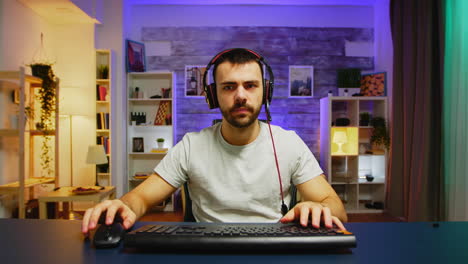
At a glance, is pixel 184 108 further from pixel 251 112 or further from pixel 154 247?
pixel 154 247

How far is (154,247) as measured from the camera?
1.77ft

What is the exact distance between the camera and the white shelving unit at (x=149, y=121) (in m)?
4.36

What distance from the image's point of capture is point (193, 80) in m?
4.61

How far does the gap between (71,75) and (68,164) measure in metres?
1.25

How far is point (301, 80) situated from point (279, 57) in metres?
0.48

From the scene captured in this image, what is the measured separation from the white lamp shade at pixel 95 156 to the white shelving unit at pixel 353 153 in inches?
116

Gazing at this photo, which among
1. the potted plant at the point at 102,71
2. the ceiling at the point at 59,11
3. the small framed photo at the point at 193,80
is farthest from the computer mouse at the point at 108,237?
the small framed photo at the point at 193,80

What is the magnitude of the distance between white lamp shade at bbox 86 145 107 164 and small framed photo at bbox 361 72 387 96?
3705 mm

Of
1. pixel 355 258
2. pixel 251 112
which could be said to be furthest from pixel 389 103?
pixel 355 258

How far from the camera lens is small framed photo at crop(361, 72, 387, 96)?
4.27 meters

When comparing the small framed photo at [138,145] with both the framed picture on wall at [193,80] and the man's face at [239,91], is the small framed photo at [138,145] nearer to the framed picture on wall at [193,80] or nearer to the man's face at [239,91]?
the framed picture on wall at [193,80]

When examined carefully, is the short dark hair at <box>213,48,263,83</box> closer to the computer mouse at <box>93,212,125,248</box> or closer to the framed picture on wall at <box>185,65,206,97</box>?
the computer mouse at <box>93,212,125,248</box>

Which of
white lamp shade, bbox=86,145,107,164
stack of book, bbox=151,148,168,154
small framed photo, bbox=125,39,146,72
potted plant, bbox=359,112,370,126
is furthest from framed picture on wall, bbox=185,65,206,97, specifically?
potted plant, bbox=359,112,370,126

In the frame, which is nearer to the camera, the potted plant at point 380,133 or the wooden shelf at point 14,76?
the wooden shelf at point 14,76
